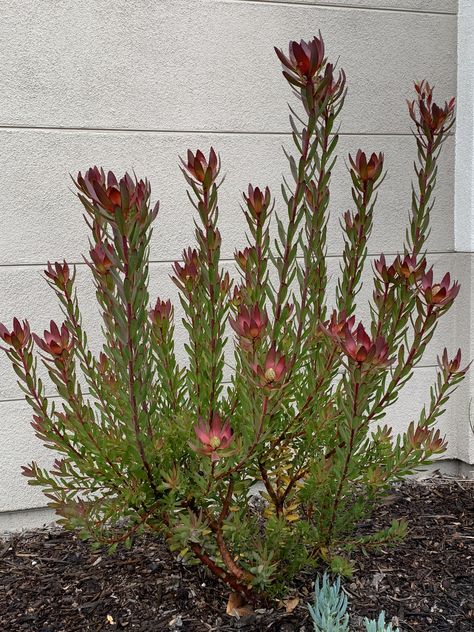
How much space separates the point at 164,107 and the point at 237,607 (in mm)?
2001

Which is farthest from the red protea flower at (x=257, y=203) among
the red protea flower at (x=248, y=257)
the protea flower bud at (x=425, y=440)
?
the protea flower bud at (x=425, y=440)

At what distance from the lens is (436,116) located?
1.75 metres

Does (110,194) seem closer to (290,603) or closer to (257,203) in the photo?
(257,203)

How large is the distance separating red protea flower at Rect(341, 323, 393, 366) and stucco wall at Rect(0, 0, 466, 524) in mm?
1740

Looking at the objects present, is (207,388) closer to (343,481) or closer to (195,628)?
(343,481)

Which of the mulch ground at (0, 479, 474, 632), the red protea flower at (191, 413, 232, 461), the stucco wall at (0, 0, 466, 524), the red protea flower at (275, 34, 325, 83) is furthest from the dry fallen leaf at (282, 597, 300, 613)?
the red protea flower at (275, 34, 325, 83)

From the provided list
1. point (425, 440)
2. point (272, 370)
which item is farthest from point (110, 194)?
point (425, 440)

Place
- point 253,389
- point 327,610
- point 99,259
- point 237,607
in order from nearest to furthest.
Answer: point 253,389 → point 99,259 → point 327,610 → point 237,607

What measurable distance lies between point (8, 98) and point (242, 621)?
2.16m

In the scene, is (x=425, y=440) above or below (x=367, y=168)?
below

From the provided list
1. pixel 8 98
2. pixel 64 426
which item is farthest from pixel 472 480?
pixel 8 98

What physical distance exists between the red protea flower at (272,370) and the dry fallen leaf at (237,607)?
0.99m

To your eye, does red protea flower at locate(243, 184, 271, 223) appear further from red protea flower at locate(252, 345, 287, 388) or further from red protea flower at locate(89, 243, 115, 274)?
red protea flower at locate(252, 345, 287, 388)

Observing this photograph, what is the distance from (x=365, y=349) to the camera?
133 cm
